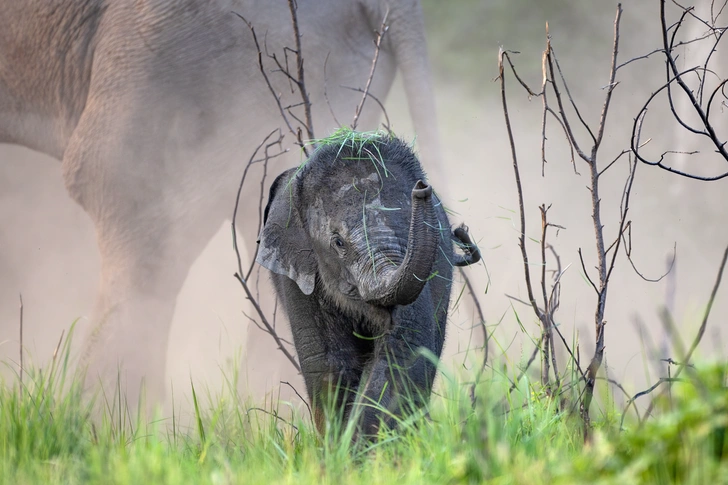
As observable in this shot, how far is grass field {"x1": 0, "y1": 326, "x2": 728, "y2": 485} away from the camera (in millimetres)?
1399

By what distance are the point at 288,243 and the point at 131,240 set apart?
2.01 m

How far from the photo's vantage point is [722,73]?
767 cm

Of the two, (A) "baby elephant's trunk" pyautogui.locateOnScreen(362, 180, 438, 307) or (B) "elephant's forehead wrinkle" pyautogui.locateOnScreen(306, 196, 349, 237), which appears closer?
(A) "baby elephant's trunk" pyautogui.locateOnScreen(362, 180, 438, 307)

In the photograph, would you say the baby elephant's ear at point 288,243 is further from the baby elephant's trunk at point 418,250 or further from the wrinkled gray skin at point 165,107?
the wrinkled gray skin at point 165,107

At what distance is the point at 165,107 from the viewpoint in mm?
4547

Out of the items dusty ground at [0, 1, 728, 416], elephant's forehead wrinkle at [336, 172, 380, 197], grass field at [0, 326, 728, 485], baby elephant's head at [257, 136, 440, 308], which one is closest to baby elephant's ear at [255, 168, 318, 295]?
baby elephant's head at [257, 136, 440, 308]

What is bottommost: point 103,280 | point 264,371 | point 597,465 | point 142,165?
point 597,465

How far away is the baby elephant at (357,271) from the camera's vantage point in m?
2.46

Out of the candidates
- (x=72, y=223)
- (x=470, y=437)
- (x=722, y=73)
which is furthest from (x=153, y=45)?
(x=722, y=73)

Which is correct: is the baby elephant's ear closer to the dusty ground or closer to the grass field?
the grass field

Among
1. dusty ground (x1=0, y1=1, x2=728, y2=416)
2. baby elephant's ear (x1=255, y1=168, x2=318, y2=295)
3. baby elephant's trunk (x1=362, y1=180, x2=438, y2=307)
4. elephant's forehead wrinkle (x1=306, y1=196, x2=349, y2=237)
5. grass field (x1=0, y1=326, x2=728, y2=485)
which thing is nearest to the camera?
grass field (x1=0, y1=326, x2=728, y2=485)

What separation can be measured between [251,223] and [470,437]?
3.49 meters

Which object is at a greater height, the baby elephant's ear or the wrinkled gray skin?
the wrinkled gray skin

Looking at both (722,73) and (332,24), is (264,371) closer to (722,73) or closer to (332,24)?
(332,24)
